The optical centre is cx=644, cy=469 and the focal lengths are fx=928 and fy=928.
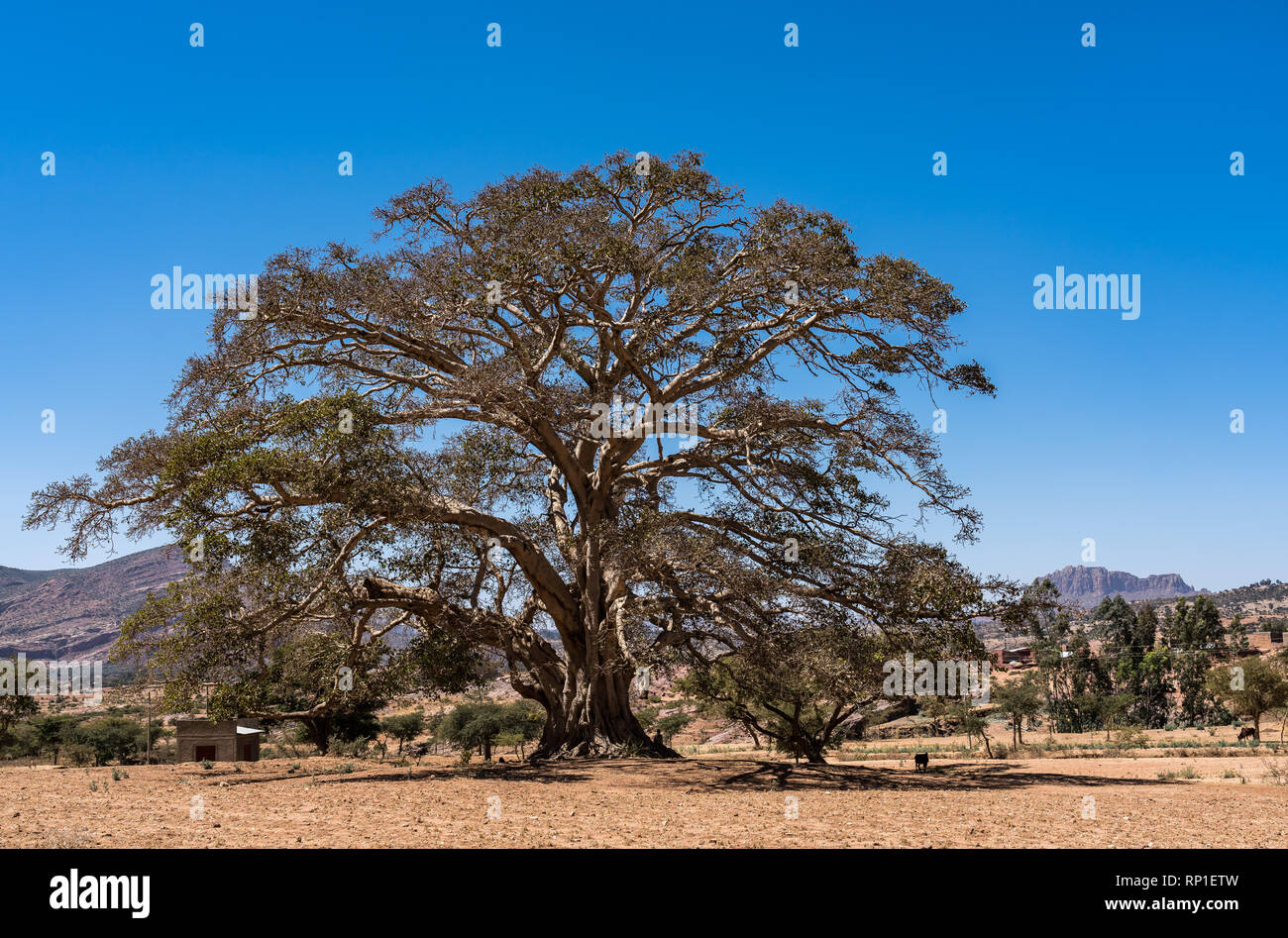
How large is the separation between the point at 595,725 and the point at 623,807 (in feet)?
22.0

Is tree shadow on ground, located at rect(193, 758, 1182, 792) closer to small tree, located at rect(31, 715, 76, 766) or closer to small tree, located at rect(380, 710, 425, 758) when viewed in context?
small tree, located at rect(31, 715, 76, 766)

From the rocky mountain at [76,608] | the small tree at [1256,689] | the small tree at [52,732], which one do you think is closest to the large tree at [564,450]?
the small tree at [52,732]

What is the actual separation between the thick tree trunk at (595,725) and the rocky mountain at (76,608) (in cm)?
10762

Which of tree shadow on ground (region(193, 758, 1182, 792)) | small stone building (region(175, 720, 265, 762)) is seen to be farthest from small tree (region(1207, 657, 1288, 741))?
small stone building (region(175, 720, 265, 762))

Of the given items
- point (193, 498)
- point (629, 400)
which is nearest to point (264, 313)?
point (193, 498)

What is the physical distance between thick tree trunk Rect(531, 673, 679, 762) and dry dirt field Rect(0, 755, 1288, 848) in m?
0.98

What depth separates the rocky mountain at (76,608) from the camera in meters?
116

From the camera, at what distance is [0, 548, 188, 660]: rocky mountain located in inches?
4567

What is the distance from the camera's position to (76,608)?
13162cm

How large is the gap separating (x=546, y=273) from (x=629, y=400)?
11.1 ft

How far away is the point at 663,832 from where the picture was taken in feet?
30.2

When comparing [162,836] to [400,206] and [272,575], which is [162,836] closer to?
[272,575]

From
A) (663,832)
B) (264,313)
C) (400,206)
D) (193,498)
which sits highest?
(400,206)

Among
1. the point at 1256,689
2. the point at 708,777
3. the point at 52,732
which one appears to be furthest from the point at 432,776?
the point at 1256,689
